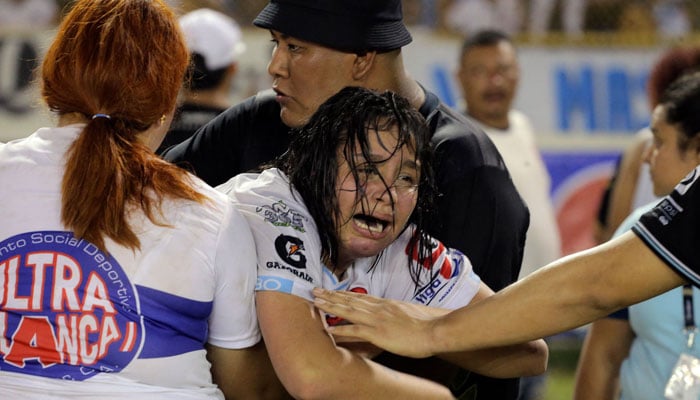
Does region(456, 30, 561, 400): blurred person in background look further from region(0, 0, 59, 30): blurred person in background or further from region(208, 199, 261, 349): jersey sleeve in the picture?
region(0, 0, 59, 30): blurred person in background

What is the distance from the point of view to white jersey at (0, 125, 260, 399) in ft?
7.42

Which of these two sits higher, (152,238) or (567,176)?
(152,238)

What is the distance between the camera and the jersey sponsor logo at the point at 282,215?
252 centimetres

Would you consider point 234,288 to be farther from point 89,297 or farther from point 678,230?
point 678,230

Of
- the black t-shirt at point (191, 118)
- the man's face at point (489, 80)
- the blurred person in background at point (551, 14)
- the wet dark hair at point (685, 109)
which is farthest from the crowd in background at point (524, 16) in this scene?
the wet dark hair at point (685, 109)

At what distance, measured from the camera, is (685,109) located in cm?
379

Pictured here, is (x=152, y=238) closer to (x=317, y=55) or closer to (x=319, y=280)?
(x=319, y=280)

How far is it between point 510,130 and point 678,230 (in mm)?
3904

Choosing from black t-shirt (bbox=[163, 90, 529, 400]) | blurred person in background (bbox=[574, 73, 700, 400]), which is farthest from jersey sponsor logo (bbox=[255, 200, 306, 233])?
blurred person in background (bbox=[574, 73, 700, 400])

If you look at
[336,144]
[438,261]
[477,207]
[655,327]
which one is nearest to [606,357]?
[655,327]

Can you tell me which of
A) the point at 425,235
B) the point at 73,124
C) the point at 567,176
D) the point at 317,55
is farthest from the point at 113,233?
the point at 567,176

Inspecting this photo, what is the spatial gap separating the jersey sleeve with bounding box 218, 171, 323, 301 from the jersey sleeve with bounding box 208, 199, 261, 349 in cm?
5

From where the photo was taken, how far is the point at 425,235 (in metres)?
2.79

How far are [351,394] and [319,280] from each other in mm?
286
